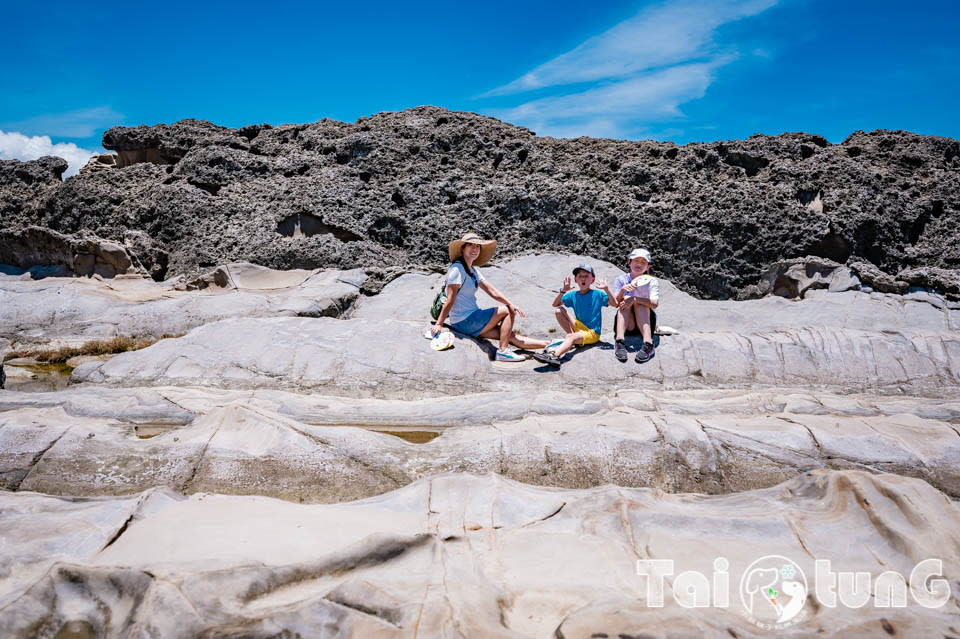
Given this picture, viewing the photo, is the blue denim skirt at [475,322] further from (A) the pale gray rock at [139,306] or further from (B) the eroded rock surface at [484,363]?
(A) the pale gray rock at [139,306]

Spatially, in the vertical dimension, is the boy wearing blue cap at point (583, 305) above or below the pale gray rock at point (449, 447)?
above

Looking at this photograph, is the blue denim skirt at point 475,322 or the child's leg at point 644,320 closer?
the child's leg at point 644,320

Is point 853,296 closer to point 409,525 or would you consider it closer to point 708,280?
point 708,280

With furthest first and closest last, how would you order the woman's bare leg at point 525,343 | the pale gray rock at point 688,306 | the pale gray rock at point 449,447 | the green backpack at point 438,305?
the pale gray rock at point 688,306 → the green backpack at point 438,305 → the woman's bare leg at point 525,343 → the pale gray rock at point 449,447

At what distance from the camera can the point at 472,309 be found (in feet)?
22.8

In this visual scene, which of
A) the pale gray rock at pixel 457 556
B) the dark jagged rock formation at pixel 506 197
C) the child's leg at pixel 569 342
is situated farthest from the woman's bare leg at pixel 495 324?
A: the dark jagged rock formation at pixel 506 197

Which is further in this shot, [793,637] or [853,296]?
[853,296]

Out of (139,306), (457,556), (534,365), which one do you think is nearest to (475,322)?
(534,365)

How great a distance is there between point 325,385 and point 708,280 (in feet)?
23.6

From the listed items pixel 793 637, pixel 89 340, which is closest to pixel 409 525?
pixel 793 637

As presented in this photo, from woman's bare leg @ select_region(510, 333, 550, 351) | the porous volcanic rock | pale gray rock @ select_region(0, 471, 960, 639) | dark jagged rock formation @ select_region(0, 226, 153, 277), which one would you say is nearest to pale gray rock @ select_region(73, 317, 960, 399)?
woman's bare leg @ select_region(510, 333, 550, 351)

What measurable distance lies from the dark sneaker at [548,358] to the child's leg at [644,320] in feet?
3.43

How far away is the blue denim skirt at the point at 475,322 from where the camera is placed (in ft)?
22.5

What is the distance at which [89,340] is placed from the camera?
8336 mm
